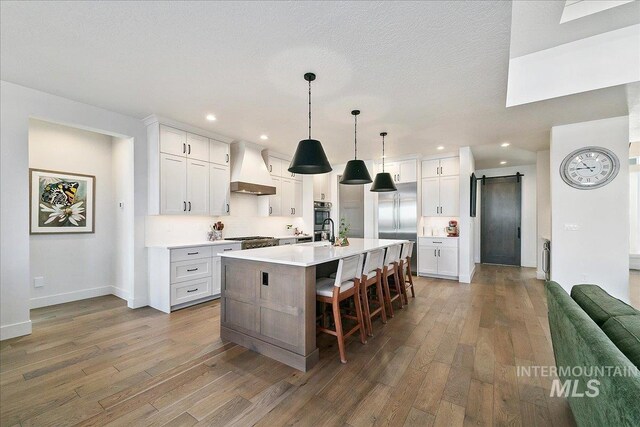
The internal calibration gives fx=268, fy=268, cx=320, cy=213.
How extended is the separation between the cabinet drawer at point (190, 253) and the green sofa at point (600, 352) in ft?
12.9

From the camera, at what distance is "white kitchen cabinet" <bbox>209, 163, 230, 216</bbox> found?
4.41 meters

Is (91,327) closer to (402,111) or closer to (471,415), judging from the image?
(471,415)

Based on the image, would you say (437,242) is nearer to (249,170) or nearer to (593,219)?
(593,219)

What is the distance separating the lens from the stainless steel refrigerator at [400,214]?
575cm

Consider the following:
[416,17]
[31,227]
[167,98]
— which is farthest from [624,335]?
[31,227]

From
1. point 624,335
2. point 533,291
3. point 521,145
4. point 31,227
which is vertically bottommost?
point 533,291

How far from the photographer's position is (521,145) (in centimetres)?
502

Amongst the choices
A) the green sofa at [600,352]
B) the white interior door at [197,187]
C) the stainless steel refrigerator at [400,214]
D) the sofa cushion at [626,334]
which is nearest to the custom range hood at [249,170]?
the white interior door at [197,187]

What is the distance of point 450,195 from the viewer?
5621 mm

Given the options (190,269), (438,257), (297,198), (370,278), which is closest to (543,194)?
(438,257)

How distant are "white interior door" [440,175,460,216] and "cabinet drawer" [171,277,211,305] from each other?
475cm

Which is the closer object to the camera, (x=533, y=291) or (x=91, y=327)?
(x=91, y=327)

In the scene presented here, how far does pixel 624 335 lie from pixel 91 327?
443 cm

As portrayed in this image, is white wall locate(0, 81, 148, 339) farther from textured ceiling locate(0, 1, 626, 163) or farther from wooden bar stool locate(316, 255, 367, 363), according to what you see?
wooden bar stool locate(316, 255, 367, 363)
